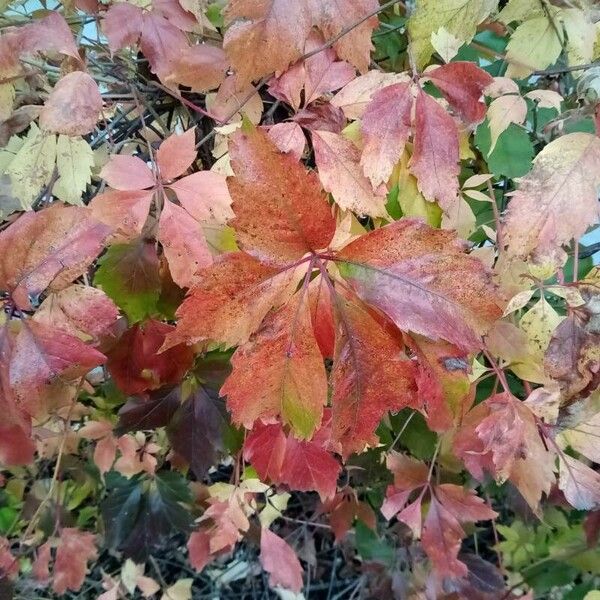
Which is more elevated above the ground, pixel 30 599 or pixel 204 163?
pixel 204 163

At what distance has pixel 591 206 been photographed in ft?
1.33

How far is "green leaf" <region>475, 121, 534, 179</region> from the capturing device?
62 centimetres

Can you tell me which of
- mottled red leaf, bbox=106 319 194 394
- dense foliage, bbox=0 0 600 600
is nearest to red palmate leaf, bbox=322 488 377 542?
dense foliage, bbox=0 0 600 600

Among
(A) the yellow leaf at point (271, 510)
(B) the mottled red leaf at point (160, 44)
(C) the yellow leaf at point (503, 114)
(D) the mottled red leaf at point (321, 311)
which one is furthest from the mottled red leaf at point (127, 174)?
(A) the yellow leaf at point (271, 510)

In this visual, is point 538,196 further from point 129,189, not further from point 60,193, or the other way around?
point 60,193

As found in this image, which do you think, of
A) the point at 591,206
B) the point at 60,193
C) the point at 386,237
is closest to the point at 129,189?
the point at 60,193

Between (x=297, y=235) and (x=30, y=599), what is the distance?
1371 millimetres

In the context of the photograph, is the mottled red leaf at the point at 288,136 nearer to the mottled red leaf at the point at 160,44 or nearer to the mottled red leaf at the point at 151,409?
the mottled red leaf at the point at 160,44

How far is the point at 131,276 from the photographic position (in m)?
0.54

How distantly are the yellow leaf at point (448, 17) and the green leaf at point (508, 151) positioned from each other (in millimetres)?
164

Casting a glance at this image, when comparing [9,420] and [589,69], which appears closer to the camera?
[9,420]

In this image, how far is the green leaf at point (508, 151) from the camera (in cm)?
62

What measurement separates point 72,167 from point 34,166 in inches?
1.5

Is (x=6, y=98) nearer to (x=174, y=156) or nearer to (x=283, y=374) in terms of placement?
(x=174, y=156)
